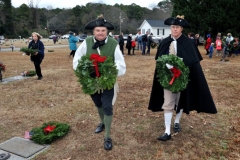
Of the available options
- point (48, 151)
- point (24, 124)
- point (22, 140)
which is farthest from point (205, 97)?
point (24, 124)

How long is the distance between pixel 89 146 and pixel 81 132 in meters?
0.64

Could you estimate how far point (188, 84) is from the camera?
4164 millimetres

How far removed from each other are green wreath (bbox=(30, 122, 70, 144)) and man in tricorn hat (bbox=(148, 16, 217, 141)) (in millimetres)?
1865

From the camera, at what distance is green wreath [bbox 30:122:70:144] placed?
4195mm

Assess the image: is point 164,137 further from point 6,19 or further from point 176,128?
point 6,19

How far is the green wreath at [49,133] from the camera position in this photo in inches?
165

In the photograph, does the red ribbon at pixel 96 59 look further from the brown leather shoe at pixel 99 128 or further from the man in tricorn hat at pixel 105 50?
the brown leather shoe at pixel 99 128

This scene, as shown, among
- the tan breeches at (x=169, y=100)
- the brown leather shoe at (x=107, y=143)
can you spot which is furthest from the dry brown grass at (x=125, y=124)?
the tan breeches at (x=169, y=100)

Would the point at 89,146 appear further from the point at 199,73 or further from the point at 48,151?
the point at 199,73

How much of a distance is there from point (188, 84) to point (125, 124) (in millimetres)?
1652

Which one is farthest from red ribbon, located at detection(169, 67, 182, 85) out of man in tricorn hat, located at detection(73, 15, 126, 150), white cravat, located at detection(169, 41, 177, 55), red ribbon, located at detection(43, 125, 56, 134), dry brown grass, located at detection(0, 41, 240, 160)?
A: red ribbon, located at detection(43, 125, 56, 134)

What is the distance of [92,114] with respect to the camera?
5.63 metres

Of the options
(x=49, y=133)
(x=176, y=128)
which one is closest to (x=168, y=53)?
(x=176, y=128)

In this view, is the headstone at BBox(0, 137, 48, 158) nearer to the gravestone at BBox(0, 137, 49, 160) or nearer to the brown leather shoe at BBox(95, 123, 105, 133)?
the gravestone at BBox(0, 137, 49, 160)
